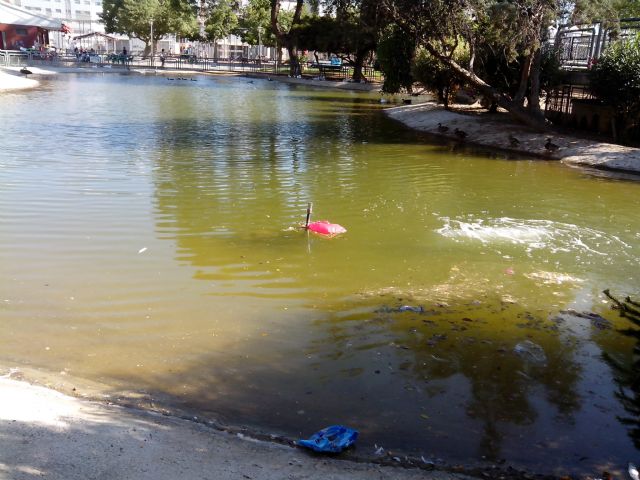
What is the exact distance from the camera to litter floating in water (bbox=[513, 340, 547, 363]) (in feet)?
25.4

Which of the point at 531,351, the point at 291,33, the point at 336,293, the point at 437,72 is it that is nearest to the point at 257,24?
the point at 291,33

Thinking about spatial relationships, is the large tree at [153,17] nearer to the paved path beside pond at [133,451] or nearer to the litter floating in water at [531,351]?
the litter floating in water at [531,351]

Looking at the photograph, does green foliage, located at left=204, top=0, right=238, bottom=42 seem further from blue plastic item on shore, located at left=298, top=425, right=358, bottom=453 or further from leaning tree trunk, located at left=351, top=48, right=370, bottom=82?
blue plastic item on shore, located at left=298, top=425, right=358, bottom=453

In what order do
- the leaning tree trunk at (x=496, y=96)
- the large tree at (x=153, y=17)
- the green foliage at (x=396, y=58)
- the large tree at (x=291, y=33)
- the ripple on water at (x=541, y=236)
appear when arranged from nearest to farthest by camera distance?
1. the ripple on water at (x=541, y=236)
2. the leaning tree trunk at (x=496, y=96)
3. the green foliage at (x=396, y=58)
4. the large tree at (x=291, y=33)
5. the large tree at (x=153, y=17)

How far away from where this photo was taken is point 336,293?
9.60 metres

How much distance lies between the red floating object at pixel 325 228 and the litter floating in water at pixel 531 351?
5.09 meters

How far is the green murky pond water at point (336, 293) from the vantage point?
6527 mm

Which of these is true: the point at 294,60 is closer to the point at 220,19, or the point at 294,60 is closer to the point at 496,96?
the point at 220,19

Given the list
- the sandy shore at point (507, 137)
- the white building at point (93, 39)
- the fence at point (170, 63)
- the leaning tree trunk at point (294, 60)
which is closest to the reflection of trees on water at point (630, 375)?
the sandy shore at point (507, 137)

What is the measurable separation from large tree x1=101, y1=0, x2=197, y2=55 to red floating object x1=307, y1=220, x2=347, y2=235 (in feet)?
243

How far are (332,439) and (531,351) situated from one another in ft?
11.2

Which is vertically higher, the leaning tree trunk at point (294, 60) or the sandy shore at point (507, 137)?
the leaning tree trunk at point (294, 60)

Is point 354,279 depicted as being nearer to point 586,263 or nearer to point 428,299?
point 428,299

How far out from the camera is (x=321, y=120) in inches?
1234
